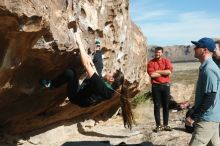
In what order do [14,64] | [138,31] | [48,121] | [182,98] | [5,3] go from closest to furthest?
[5,3]
[14,64]
[48,121]
[138,31]
[182,98]

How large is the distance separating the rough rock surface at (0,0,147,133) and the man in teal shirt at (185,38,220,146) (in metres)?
2.37

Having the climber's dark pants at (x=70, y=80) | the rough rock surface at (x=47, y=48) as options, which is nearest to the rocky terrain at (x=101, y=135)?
the rough rock surface at (x=47, y=48)

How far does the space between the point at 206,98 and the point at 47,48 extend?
284cm

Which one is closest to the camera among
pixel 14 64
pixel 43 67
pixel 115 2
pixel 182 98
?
pixel 14 64

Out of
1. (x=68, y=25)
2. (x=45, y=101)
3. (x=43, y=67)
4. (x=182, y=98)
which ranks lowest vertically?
(x=182, y=98)

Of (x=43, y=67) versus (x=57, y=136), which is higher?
(x=43, y=67)

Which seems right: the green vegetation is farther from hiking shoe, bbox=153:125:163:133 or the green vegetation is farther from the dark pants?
the dark pants

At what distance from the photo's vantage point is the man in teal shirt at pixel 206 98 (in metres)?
7.03

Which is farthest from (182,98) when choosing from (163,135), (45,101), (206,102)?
(206,102)

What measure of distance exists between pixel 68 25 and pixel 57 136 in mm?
4157

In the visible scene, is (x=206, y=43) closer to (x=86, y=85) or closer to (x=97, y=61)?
(x=86, y=85)

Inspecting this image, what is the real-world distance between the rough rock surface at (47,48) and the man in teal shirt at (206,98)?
2370 millimetres

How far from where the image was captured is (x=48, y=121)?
37.2 feet

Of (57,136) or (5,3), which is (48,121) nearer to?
(57,136)
